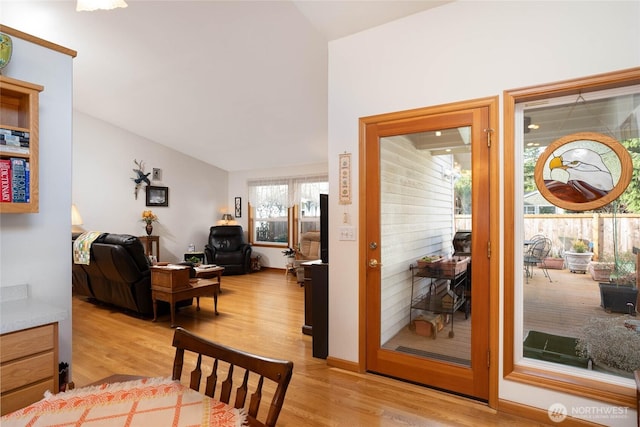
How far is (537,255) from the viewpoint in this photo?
2336mm

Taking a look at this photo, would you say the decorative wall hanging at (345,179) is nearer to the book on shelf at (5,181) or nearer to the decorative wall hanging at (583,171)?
the decorative wall hanging at (583,171)

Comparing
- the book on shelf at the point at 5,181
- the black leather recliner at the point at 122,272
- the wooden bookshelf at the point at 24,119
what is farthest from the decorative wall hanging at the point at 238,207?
the book on shelf at the point at 5,181

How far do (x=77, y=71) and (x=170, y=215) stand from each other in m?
3.37

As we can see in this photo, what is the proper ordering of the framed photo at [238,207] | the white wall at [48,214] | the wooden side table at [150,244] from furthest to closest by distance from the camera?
the framed photo at [238,207] → the wooden side table at [150,244] → the white wall at [48,214]

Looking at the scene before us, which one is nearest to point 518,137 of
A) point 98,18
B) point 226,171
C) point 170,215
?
point 98,18

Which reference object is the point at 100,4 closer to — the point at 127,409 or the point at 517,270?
the point at 127,409

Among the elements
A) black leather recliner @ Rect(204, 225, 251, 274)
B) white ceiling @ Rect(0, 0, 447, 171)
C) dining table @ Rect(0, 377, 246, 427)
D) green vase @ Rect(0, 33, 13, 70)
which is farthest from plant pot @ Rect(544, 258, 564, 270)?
black leather recliner @ Rect(204, 225, 251, 274)

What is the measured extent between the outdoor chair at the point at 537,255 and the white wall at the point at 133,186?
6940 mm

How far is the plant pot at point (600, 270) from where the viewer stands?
2.14 metres

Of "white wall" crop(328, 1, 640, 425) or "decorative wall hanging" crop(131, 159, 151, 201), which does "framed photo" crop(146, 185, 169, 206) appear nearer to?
"decorative wall hanging" crop(131, 159, 151, 201)

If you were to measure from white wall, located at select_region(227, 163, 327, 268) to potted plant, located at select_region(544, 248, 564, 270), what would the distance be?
547 centimetres

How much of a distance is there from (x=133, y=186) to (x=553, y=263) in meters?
7.23

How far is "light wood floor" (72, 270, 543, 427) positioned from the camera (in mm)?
2199

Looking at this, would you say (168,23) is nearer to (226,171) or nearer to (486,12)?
(486,12)
